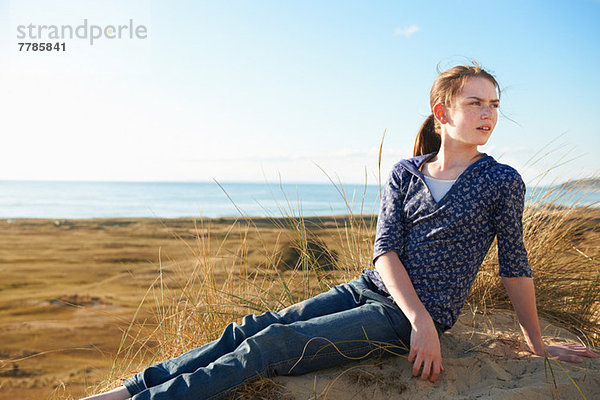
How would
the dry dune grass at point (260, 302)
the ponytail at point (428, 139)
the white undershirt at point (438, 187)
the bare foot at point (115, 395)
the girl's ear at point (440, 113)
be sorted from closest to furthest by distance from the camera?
the bare foot at point (115, 395) → the white undershirt at point (438, 187) → the girl's ear at point (440, 113) → the ponytail at point (428, 139) → the dry dune grass at point (260, 302)

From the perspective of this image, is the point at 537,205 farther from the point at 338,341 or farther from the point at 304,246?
the point at 338,341

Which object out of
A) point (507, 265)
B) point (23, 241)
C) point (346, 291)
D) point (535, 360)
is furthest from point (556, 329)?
point (23, 241)

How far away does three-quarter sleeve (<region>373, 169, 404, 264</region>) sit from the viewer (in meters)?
1.78

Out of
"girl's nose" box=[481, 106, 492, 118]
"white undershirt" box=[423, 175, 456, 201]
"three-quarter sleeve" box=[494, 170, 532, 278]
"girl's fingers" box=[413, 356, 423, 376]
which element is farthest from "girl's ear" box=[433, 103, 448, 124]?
"girl's fingers" box=[413, 356, 423, 376]

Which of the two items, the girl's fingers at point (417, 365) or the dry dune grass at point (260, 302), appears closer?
the girl's fingers at point (417, 365)

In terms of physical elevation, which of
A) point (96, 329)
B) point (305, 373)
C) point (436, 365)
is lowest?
point (96, 329)

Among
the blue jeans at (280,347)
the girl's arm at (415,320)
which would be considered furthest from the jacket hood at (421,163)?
the blue jeans at (280,347)

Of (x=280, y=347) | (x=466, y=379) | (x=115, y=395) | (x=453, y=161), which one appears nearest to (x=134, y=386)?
(x=115, y=395)

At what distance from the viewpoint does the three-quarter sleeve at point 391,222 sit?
178 cm

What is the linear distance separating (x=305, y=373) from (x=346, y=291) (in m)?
0.39

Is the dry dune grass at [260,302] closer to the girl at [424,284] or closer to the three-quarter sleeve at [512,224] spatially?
the girl at [424,284]

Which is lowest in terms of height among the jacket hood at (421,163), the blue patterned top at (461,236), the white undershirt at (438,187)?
the blue patterned top at (461,236)

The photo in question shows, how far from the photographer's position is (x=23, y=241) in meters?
10.6

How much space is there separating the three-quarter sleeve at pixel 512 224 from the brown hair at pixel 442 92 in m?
0.43
